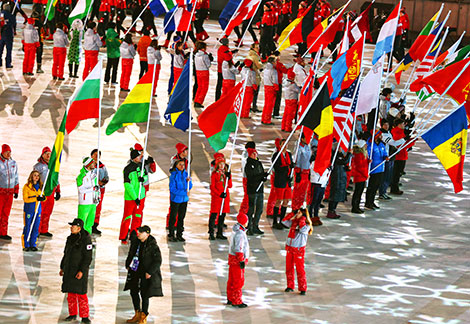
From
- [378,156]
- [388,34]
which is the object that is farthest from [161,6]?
[378,156]

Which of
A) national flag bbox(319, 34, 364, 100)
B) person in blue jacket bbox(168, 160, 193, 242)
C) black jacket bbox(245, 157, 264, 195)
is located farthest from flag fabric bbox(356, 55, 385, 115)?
person in blue jacket bbox(168, 160, 193, 242)

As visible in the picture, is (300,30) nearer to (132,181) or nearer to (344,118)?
(344,118)

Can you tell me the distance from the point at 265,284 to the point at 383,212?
5.72 metres

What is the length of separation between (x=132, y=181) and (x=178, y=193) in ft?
2.87

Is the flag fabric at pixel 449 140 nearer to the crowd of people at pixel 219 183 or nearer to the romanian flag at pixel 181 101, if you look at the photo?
Answer: the crowd of people at pixel 219 183

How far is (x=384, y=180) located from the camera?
21609 mm

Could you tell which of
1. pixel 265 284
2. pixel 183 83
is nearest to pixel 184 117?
pixel 183 83

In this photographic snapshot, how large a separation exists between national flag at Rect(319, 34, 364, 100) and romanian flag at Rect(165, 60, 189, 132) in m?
2.74

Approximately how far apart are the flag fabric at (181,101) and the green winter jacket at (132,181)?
126 cm

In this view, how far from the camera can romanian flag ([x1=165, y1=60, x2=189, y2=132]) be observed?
1725cm

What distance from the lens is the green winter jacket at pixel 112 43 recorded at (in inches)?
1096

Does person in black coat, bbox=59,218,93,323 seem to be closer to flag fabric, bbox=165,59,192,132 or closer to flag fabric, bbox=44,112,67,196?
flag fabric, bbox=44,112,67,196

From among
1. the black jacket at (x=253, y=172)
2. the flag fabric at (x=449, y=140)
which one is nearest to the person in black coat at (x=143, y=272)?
the black jacket at (x=253, y=172)

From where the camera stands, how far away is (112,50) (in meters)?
28.2
